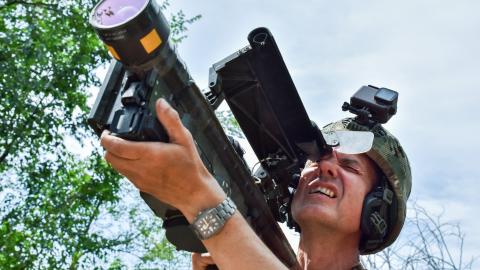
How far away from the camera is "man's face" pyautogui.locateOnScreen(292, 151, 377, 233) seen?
12.8ft

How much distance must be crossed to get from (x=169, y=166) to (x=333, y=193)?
1664 millimetres

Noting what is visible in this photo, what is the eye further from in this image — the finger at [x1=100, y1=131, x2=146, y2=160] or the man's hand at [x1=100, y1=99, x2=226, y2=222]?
the finger at [x1=100, y1=131, x2=146, y2=160]

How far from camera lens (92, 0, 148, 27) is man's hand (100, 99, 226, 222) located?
0.32 m

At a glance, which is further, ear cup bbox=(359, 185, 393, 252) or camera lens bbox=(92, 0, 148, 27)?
ear cup bbox=(359, 185, 393, 252)

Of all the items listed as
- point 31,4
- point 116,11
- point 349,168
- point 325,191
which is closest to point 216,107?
point 116,11

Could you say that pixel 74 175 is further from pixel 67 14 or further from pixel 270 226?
pixel 270 226

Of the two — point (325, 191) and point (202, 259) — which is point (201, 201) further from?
point (325, 191)

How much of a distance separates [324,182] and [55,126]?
38.1ft

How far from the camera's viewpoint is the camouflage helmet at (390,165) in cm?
427

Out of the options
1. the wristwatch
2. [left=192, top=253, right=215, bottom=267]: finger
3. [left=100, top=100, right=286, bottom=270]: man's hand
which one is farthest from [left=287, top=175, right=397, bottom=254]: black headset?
the wristwatch

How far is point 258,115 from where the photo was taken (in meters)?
3.55

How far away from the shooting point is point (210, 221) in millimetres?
2705

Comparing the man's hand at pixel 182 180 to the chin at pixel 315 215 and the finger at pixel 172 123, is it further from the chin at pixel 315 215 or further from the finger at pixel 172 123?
the chin at pixel 315 215

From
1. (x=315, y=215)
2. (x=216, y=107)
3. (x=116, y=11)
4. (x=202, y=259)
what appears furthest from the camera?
(x=315, y=215)
